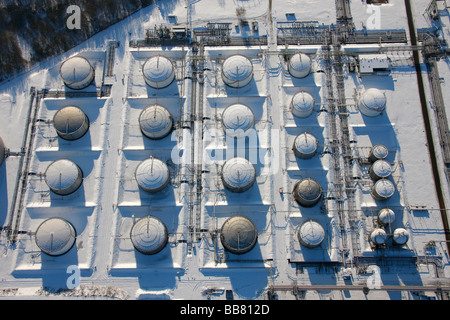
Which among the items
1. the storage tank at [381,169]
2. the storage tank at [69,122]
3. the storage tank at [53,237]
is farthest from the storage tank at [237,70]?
the storage tank at [53,237]

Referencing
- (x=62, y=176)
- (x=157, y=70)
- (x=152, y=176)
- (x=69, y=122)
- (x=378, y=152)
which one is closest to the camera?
(x=152, y=176)

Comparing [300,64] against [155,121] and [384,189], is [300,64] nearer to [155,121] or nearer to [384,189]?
[384,189]

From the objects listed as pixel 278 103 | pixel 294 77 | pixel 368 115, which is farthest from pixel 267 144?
pixel 368 115

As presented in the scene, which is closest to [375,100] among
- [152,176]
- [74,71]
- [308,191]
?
[308,191]

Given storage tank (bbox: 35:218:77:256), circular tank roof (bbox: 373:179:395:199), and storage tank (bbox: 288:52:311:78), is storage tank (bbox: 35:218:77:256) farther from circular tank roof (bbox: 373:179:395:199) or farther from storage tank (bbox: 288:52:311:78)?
circular tank roof (bbox: 373:179:395:199)
